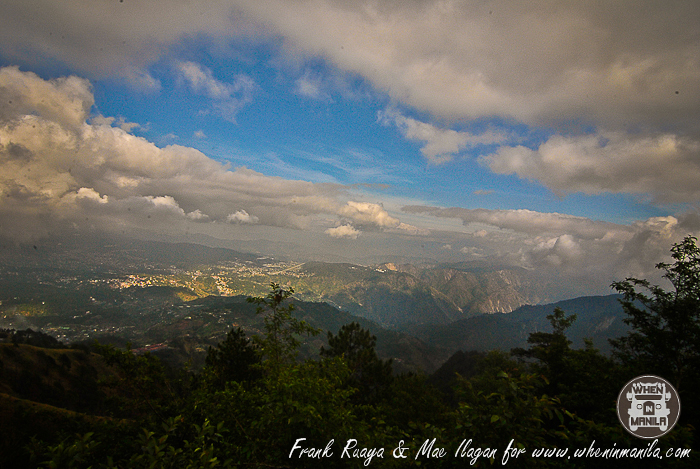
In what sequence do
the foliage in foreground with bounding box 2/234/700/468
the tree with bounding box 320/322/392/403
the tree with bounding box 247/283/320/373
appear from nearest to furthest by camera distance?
1. the foliage in foreground with bounding box 2/234/700/468
2. the tree with bounding box 247/283/320/373
3. the tree with bounding box 320/322/392/403

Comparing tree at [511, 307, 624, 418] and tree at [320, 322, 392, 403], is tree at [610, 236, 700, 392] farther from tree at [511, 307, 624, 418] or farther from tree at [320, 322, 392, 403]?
tree at [320, 322, 392, 403]

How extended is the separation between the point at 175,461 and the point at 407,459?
4.70 meters

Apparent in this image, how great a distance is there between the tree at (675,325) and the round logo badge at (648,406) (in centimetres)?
1344

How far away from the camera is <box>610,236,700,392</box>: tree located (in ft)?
52.1

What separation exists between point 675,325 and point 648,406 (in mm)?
15388

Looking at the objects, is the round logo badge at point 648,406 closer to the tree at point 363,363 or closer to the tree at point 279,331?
the tree at point 279,331

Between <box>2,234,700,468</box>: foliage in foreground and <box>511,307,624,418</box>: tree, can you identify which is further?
<box>511,307,624,418</box>: tree

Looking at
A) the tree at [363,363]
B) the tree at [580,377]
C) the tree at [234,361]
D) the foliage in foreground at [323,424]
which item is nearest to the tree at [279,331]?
the foliage in foreground at [323,424]

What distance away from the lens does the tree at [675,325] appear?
15.9 metres

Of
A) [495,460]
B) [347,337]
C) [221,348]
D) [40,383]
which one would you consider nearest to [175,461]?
[495,460]

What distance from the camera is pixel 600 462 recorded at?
6.04m

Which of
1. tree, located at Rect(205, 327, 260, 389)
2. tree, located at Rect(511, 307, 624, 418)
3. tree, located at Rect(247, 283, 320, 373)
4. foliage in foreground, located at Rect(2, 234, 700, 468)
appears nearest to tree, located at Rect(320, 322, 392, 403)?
tree, located at Rect(205, 327, 260, 389)

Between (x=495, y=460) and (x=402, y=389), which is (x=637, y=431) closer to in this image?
(x=495, y=460)

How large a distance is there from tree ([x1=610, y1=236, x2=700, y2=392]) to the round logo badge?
44.1 feet
